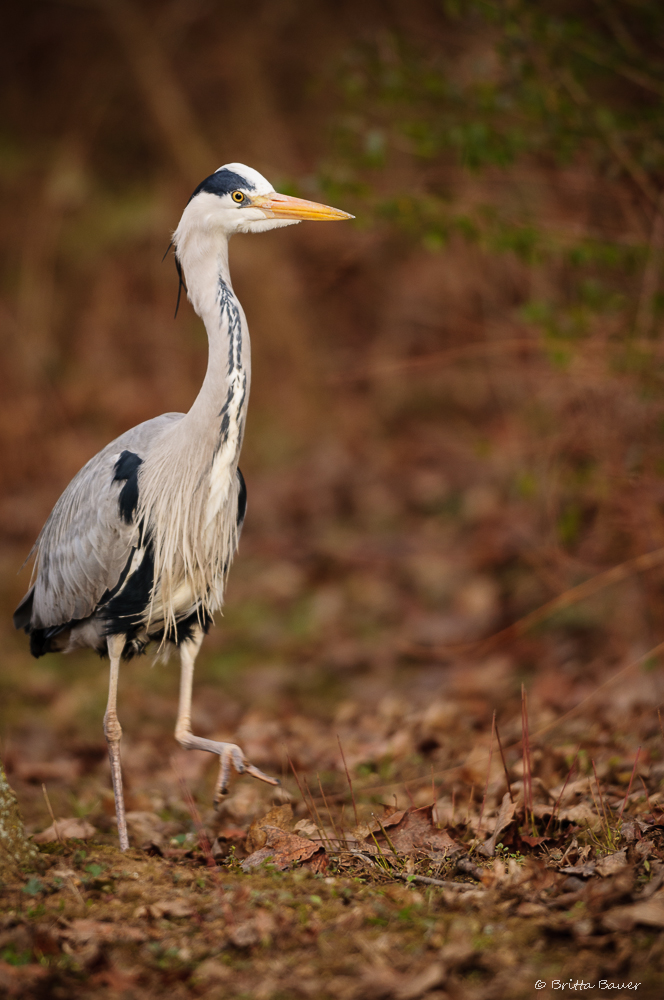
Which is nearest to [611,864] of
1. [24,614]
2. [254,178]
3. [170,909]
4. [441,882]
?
[441,882]

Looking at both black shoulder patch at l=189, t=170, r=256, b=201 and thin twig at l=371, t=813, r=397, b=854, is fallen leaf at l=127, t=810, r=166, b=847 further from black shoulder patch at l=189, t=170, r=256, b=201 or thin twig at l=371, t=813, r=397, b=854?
black shoulder patch at l=189, t=170, r=256, b=201

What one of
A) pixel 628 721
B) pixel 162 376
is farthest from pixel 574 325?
pixel 162 376

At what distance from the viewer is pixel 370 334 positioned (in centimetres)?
1266

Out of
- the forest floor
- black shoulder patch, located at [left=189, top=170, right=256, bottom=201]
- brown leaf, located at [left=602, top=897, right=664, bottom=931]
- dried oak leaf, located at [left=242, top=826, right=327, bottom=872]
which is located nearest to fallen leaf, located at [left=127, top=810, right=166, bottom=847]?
the forest floor

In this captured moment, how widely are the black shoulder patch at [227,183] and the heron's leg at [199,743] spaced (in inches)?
78.3

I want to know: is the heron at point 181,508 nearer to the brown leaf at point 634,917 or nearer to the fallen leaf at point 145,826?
the fallen leaf at point 145,826

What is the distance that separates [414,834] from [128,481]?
186 cm

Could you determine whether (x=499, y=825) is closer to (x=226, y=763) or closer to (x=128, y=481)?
(x=226, y=763)

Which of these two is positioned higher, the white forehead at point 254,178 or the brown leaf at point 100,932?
the white forehead at point 254,178

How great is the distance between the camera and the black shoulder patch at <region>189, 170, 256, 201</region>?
3629 mm

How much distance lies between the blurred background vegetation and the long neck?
1555 mm

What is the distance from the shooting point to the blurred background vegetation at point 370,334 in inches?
209

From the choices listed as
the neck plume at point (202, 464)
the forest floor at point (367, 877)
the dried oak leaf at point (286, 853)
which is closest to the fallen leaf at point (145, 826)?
the forest floor at point (367, 877)

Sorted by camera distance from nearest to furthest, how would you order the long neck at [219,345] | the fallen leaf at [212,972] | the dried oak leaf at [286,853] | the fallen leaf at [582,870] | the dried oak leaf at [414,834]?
the fallen leaf at [212,972] < the fallen leaf at [582,870] < the dried oak leaf at [286,853] < the dried oak leaf at [414,834] < the long neck at [219,345]
